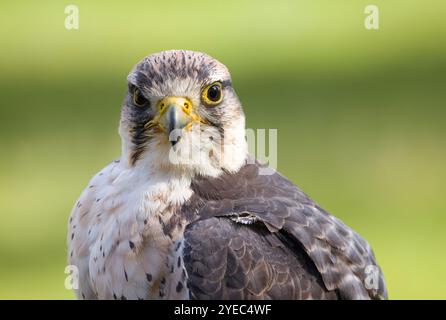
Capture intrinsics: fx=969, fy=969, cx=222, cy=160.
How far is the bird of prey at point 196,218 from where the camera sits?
3750mm

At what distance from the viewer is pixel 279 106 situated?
10352mm

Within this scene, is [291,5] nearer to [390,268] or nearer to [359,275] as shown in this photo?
[390,268]

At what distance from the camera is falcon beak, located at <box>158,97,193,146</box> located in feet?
12.7

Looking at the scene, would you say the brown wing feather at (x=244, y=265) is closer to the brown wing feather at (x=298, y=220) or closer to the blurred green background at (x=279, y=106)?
the brown wing feather at (x=298, y=220)

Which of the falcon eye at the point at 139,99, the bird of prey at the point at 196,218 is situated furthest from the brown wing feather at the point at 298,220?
the falcon eye at the point at 139,99

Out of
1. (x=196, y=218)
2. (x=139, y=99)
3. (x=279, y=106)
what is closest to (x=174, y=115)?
(x=139, y=99)

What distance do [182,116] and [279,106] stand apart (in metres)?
6.48

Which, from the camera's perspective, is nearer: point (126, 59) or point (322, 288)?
point (322, 288)

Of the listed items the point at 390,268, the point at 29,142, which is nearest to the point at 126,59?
the point at 29,142

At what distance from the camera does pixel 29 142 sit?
10078 millimetres

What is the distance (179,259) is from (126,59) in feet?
27.1
